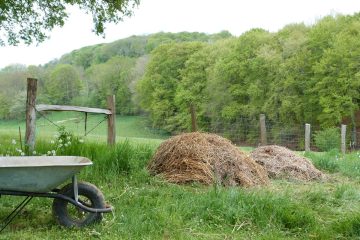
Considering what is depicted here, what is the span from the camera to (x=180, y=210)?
13.8 ft

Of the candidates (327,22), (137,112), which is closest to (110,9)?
(327,22)

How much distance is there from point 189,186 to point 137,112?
42.7 metres

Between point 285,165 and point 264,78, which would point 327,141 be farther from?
point 264,78

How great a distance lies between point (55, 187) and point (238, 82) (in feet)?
119

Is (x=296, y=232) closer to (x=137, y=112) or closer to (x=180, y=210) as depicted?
(x=180, y=210)

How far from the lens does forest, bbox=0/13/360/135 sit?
1183 inches

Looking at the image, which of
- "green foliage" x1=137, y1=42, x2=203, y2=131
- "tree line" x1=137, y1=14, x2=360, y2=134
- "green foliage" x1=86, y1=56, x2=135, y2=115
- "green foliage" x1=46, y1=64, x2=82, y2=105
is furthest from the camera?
"green foliage" x1=86, y1=56, x2=135, y2=115

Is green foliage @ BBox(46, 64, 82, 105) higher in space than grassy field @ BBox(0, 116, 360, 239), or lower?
higher

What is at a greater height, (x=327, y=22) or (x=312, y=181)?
(x=327, y=22)

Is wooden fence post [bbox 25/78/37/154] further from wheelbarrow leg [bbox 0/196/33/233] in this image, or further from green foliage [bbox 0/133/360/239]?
wheelbarrow leg [bbox 0/196/33/233]

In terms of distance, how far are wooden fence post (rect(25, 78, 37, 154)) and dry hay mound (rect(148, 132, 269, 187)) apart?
1922mm

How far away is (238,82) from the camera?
3941 cm

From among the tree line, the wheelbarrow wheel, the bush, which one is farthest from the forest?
the wheelbarrow wheel

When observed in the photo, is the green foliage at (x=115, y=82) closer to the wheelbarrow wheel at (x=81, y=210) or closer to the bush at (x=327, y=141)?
the bush at (x=327, y=141)
